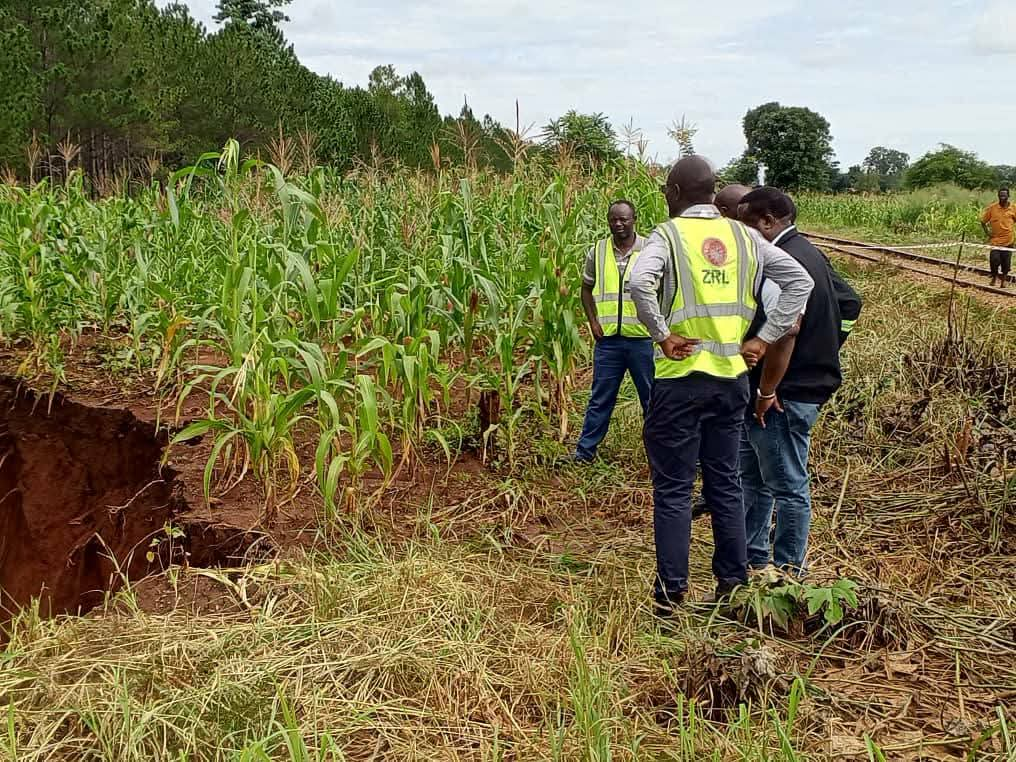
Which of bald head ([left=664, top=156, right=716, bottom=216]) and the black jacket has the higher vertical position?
bald head ([left=664, top=156, right=716, bottom=216])

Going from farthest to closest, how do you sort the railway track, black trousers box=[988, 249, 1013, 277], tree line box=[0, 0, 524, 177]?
1. tree line box=[0, 0, 524, 177]
2. black trousers box=[988, 249, 1013, 277]
3. the railway track

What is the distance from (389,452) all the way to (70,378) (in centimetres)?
341

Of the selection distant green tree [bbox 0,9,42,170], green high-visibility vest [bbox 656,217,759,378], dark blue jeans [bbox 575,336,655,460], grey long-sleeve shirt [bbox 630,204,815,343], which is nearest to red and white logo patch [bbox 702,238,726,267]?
green high-visibility vest [bbox 656,217,759,378]

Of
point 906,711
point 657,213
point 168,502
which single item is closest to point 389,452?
point 168,502

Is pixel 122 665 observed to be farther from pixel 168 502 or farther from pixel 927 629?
pixel 927 629

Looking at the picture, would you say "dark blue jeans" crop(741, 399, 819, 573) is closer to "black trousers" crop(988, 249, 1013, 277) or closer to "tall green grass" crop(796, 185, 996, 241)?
Answer: "black trousers" crop(988, 249, 1013, 277)

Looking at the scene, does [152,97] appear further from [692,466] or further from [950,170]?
[950,170]

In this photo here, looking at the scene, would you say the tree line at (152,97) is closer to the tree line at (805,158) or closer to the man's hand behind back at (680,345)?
the man's hand behind back at (680,345)

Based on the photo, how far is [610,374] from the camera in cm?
516

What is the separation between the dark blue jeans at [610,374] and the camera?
16.8 feet

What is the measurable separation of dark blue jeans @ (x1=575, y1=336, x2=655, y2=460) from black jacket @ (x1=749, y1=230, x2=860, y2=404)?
159cm

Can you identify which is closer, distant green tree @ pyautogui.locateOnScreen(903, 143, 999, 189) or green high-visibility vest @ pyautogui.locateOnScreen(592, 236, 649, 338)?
green high-visibility vest @ pyautogui.locateOnScreen(592, 236, 649, 338)

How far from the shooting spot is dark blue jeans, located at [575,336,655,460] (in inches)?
202

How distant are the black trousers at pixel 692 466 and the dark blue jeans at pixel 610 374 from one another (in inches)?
69.0
